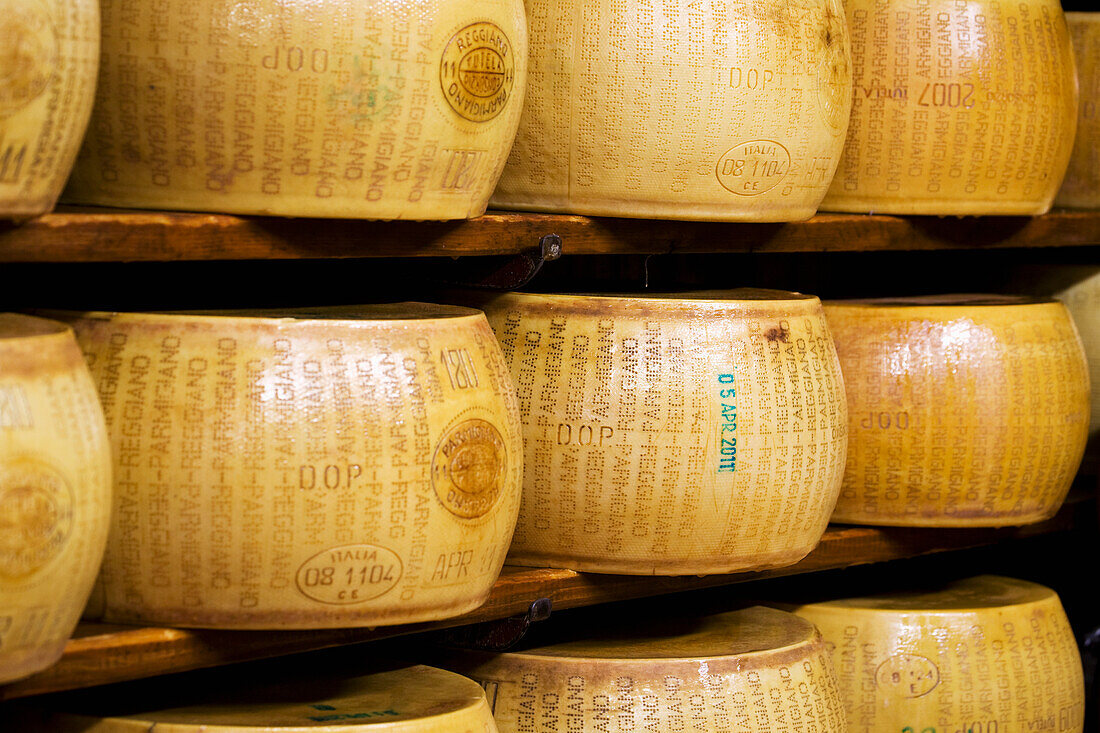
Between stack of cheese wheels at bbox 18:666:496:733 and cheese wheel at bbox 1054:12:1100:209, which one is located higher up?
cheese wheel at bbox 1054:12:1100:209

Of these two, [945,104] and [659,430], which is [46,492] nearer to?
[659,430]

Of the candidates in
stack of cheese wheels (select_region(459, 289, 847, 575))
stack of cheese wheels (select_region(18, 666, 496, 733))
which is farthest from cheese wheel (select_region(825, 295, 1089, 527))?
stack of cheese wheels (select_region(18, 666, 496, 733))

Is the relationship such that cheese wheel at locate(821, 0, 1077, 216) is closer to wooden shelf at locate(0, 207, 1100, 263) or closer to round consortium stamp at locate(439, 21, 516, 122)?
wooden shelf at locate(0, 207, 1100, 263)

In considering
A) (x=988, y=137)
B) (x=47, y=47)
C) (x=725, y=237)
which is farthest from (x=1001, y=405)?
(x=47, y=47)

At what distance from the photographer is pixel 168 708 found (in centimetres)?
122

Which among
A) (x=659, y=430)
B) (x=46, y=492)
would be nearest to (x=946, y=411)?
(x=659, y=430)

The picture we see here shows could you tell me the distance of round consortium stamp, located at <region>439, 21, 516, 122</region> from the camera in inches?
46.3

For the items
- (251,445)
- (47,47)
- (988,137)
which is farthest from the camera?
(988,137)

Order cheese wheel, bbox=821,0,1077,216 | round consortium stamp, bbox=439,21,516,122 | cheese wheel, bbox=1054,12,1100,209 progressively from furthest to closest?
cheese wheel, bbox=1054,12,1100,209, cheese wheel, bbox=821,0,1077,216, round consortium stamp, bbox=439,21,516,122

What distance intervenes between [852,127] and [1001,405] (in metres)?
0.32

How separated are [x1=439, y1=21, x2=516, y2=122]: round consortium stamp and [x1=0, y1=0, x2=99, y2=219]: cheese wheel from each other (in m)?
0.26

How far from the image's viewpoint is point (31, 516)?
979 mm

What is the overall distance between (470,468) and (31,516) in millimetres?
340

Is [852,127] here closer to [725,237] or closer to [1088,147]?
[725,237]
